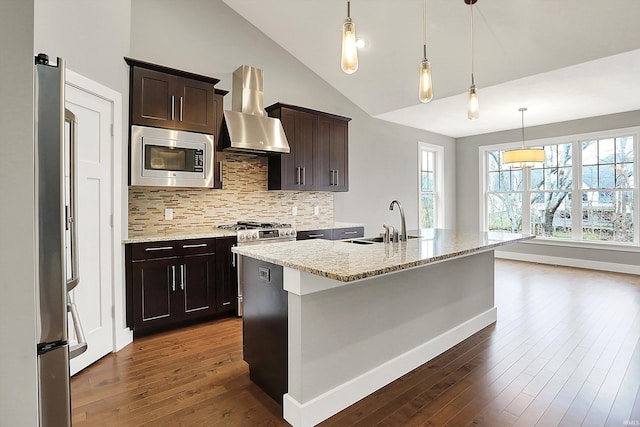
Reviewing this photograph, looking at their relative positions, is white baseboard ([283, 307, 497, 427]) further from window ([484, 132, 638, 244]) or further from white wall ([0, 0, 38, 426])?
window ([484, 132, 638, 244])

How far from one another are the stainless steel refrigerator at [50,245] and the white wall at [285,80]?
319cm

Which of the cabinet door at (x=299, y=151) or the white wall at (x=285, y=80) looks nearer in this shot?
the white wall at (x=285, y=80)

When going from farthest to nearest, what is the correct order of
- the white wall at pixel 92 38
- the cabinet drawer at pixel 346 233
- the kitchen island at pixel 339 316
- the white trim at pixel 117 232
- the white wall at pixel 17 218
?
the cabinet drawer at pixel 346 233 → the white trim at pixel 117 232 → the white wall at pixel 92 38 → the kitchen island at pixel 339 316 → the white wall at pixel 17 218

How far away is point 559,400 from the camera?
6.90ft

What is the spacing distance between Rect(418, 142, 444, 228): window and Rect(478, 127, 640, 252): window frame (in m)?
0.90

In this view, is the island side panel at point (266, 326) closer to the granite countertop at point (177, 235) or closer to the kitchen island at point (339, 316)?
the kitchen island at point (339, 316)

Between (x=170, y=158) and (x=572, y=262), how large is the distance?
6972mm

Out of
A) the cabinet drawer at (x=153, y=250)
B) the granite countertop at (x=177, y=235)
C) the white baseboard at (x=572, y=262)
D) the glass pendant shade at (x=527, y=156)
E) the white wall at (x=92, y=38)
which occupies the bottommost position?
the white baseboard at (x=572, y=262)

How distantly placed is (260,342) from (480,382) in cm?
151

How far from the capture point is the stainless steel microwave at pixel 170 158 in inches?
125

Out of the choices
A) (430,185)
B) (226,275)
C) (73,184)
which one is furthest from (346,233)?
(73,184)

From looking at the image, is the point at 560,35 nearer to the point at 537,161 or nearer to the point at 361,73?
the point at 537,161

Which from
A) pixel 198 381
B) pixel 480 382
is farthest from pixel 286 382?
pixel 480 382

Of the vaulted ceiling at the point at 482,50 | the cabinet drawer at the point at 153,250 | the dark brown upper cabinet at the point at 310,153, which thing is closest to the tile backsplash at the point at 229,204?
the dark brown upper cabinet at the point at 310,153
